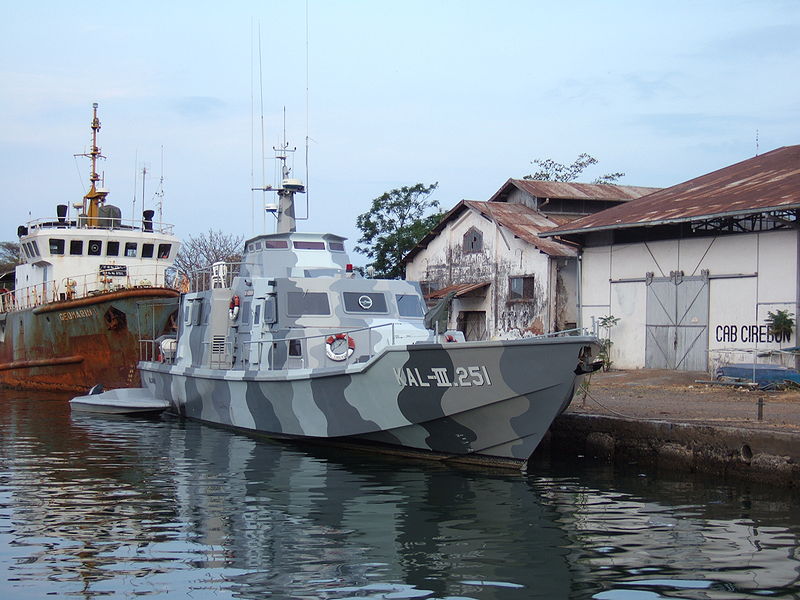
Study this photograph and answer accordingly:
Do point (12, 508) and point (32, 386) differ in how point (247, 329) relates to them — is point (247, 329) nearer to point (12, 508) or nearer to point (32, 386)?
point (12, 508)

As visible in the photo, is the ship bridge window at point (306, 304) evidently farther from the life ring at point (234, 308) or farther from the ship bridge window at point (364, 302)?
the life ring at point (234, 308)

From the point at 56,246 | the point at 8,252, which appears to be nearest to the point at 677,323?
the point at 56,246

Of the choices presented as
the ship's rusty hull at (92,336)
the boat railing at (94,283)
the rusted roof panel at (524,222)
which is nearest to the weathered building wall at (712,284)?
the rusted roof panel at (524,222)

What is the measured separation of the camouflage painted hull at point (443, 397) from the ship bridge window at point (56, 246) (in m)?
13.7

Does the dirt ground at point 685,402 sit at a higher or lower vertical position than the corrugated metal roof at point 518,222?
lower

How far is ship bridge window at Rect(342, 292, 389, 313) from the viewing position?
15.0 metres

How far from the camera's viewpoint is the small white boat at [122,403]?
1861 centimetres

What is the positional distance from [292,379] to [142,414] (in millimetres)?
6763

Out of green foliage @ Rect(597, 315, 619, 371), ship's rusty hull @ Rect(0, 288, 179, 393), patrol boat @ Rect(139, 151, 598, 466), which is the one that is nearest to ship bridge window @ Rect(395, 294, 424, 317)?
patrol boat @ Rect(139, 151, 598, 466)

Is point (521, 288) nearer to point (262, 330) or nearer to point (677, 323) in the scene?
point (677, 323)

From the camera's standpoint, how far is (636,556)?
8.00 m

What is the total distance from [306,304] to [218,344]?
2.42m

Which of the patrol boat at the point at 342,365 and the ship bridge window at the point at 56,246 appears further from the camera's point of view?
the ship bridge window at the point at 56,246

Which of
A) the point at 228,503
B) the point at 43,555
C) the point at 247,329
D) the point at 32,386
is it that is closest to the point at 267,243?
the point at 247,329
